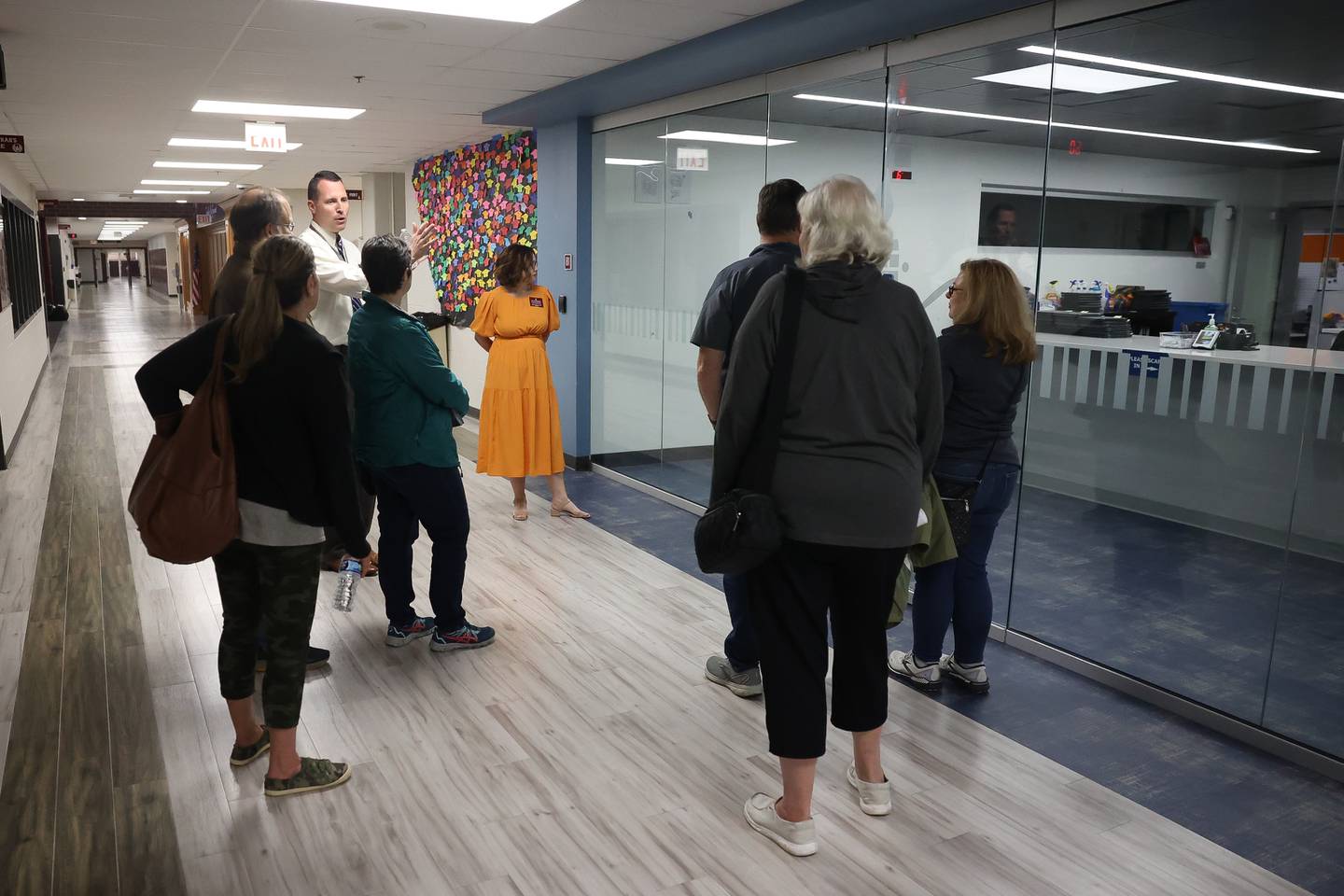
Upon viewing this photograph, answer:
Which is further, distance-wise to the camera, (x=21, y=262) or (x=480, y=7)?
(x=21, y=262)

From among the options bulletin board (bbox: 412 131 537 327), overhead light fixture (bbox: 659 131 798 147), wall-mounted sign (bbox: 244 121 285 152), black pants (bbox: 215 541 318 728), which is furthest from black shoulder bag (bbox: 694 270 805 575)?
wall-mounted sign (bbox: 244 121 285 152)

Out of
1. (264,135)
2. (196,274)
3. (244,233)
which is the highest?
(264,135)

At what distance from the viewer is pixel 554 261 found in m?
7.17

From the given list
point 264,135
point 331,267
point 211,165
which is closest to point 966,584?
point 331,267

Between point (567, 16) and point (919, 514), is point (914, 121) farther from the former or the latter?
point (919, 514)

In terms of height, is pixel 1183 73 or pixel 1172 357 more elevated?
pixel 1183 73

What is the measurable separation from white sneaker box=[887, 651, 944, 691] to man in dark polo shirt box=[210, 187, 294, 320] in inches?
98.9

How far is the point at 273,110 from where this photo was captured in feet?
23.0

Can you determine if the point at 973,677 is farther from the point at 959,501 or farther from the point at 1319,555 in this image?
the point at 1319,555

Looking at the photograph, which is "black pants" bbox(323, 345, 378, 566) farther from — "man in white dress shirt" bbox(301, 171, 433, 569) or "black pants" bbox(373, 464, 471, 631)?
"man in white dress shirt" bbox(301, 171, 433, 569)

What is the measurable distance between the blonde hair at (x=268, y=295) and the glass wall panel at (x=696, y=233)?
3308 millimetres

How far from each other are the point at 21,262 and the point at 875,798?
11.3 meters

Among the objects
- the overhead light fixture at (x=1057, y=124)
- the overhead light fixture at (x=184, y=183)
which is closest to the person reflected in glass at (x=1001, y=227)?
the overhead light fixture at (x=1057, y=124)

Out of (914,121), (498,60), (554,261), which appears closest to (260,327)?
(914,121)
